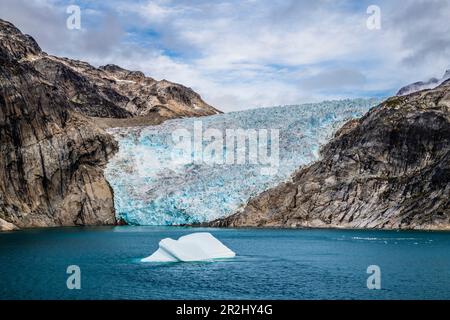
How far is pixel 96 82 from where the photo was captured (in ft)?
507

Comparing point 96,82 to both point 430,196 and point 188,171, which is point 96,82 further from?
point 430,196

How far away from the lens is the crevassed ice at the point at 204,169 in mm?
72250

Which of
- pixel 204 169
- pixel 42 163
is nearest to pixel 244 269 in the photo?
pixel 204 169

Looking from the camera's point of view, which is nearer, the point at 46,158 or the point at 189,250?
the point at 189,250

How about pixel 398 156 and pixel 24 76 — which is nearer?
pixel 398 156

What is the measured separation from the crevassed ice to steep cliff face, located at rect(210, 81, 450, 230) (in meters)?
1.90

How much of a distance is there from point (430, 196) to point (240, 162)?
22767mm

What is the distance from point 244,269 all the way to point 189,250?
15.8ft

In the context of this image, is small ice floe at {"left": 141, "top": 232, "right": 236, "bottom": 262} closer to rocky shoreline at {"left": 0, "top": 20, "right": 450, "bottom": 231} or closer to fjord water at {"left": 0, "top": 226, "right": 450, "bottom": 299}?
fjord water at {"left": 0, "top": 226, "right": 450, "bottom": 299}

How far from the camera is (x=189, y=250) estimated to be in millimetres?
38344

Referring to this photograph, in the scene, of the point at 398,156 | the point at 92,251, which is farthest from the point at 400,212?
the point at 92,251

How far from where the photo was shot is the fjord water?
2786 centimetres

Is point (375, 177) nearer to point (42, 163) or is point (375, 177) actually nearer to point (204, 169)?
point (204, 169)

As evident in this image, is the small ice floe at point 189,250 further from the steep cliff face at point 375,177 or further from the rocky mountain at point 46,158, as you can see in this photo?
the rocky mountain at point 46,158
